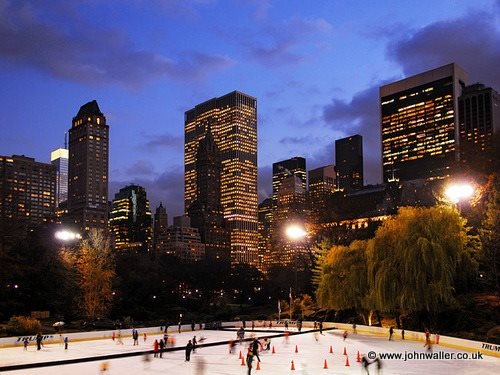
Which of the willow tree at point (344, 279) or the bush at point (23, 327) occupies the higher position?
the willow tree at point (344, 279)

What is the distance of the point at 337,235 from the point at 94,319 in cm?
3409

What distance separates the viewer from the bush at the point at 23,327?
1846 inches

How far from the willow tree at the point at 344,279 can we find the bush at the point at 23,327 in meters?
28.0

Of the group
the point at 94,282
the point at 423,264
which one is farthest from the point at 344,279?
the point at 94,282

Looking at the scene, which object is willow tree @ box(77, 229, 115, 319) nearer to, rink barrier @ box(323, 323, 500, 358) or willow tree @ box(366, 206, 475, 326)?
rink barrier @ box(323, 323, 500, 358)

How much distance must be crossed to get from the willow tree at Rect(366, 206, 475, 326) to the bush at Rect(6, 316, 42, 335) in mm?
29283

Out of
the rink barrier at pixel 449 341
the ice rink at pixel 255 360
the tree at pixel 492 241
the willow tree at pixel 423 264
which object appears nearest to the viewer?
the ice rink at pixel 255 360

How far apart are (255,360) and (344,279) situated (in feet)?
88.0

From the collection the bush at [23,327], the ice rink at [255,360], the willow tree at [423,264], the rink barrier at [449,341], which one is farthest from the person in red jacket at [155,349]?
the willow tree at [423,264]

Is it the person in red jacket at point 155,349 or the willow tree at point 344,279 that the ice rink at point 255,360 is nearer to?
the person in red jacket at point 155,349

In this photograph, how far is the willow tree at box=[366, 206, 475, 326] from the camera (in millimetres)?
44156

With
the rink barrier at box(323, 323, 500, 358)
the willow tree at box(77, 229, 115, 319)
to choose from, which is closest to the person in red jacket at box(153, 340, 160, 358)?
the rink barrier at box(323, 323, 500, 358)

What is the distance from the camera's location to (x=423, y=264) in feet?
147

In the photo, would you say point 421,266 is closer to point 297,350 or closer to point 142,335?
point 297,350
